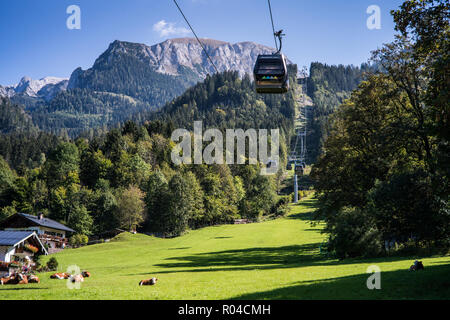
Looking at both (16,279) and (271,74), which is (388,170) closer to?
(271,74)

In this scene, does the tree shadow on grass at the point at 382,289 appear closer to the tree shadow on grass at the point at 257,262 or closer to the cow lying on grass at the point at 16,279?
the tree shadow on grass at the point at 257,262

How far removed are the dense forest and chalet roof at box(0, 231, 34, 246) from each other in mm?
36638

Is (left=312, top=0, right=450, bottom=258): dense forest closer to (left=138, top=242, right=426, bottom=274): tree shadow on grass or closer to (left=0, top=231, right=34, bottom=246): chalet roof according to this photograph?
(left=138, top=242, right=426, bottom=274): tree shadow on grass

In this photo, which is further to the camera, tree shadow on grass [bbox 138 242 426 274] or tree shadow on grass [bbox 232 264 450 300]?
A: tree shadow on grass [bbox 138 242 426 274]

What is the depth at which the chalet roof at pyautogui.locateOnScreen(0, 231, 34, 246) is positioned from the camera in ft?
143

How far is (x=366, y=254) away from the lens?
32.6 metres

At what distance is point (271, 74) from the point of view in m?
25.5

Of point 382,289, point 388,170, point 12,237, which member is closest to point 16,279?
point 382,289

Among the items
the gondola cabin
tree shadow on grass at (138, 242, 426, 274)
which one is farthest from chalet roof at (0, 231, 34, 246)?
the gondola cabin

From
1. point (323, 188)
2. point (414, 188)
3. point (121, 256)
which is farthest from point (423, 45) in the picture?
point (121, 256)

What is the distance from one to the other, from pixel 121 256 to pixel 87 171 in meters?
61.7

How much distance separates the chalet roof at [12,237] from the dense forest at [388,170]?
120 feet

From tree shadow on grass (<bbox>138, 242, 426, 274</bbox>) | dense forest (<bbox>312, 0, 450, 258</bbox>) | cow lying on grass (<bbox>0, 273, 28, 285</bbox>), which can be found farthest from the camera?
tree shadow on grass (<bbox>138, 242, 426, 274</bbox>)
